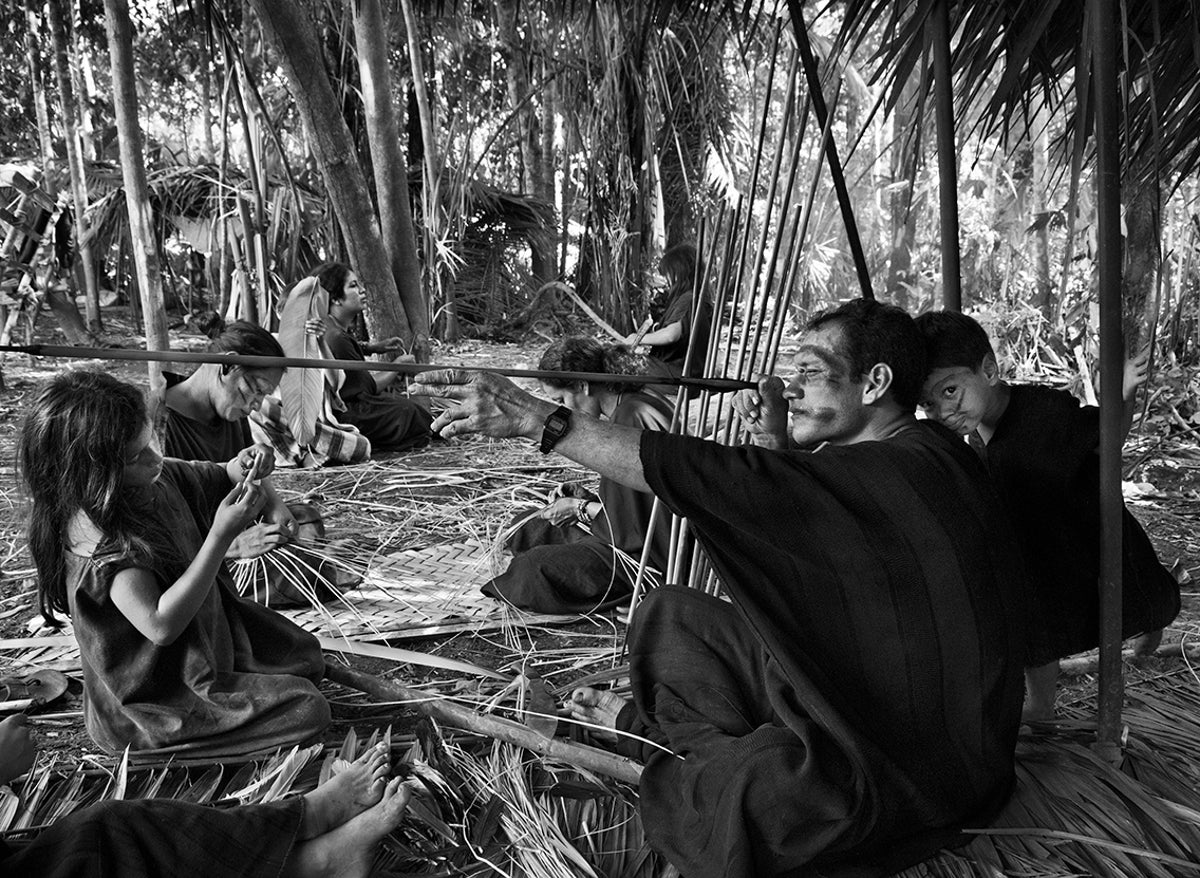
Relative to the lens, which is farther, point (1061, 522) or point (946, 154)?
point (946, 154)

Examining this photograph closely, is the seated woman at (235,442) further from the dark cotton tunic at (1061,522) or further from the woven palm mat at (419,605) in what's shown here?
the dark cotton tunic at (1061,522)

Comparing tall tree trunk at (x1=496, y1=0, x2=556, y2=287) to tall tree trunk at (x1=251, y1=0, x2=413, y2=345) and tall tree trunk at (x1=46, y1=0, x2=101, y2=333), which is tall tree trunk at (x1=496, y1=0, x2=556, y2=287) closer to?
tall tree trunk at (x1=46, y1=0, x2=101, y2=333)

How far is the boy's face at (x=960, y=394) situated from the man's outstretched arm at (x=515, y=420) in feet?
1.94

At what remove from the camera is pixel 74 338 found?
21.3 feet

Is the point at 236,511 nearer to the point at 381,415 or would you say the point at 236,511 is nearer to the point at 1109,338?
the point at 1109,338

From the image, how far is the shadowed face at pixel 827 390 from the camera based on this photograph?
1.50 meters

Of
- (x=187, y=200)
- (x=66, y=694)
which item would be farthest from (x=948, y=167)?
(x=187, y=200)

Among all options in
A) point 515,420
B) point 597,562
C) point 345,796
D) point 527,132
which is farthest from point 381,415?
point 527,132

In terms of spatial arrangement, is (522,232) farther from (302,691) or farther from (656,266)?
(302,691)

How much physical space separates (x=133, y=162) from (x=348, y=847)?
9.24ft

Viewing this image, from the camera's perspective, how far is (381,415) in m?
4.65

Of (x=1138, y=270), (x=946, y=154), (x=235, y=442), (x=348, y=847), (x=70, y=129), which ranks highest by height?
(x=70, y=129)

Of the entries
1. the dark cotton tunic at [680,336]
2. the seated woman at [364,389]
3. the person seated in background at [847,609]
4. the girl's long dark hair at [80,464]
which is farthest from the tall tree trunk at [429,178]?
the person seated in background at [847,609]

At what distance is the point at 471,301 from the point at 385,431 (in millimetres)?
4752
